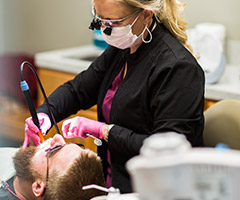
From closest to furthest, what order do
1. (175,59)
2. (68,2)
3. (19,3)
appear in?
(175,59) < (68,2) < (19,3)

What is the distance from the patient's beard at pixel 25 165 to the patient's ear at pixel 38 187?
26mm

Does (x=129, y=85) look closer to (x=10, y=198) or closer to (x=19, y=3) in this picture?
(x=10, y=198)

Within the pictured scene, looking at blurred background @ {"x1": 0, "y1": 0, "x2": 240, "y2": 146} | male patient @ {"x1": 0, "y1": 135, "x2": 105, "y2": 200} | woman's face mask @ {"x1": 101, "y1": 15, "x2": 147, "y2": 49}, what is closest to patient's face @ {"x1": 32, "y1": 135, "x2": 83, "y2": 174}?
male patient @ {"x1": 0, "y1": 135, "x2": 105, "y2": 200}

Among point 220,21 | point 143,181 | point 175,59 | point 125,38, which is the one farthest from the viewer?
point 220,21

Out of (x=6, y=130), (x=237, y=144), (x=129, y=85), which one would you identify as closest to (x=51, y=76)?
(x=6, y=130)

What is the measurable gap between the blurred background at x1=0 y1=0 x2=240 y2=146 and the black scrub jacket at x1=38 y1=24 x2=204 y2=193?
4.25 feet

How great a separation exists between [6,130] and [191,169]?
2.36 meters

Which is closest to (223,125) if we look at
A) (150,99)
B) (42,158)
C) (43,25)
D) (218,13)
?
(150,99)

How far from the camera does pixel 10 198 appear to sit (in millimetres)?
1368

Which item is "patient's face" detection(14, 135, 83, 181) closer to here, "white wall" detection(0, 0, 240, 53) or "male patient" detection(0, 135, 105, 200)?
"male patient" detection(0, 135, 105, 200)

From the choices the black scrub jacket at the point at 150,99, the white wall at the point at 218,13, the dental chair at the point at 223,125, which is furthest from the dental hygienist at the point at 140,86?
the white wall at the point at 218,13

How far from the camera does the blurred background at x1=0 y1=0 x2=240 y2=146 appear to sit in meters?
2.76

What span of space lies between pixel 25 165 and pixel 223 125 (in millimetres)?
734

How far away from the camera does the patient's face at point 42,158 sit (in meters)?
1.36
